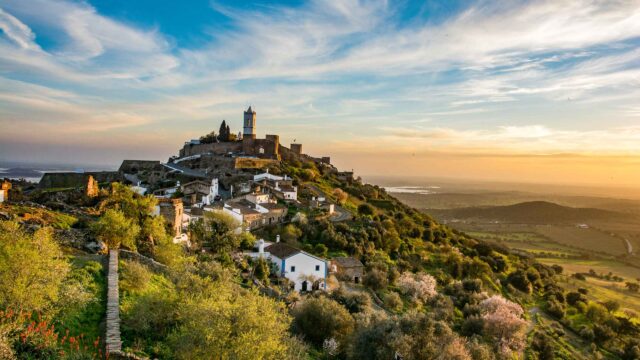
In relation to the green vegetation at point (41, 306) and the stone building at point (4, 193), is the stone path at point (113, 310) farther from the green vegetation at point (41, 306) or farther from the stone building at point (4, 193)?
the stone building at point (4, 193)

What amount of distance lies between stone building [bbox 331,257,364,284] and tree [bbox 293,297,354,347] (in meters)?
13.2

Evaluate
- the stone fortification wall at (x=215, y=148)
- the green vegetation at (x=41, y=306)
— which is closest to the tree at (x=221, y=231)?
the green vegetation at (x=41, y=306)

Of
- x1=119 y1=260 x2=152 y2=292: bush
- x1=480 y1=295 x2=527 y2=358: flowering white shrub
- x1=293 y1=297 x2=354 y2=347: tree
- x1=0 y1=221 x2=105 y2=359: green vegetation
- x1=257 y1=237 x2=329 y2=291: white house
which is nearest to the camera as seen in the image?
x1=0 y1=221 x2=105 y2=359: green vegetation

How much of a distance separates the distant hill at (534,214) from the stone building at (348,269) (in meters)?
99.7

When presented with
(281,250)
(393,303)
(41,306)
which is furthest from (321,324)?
(281,250)

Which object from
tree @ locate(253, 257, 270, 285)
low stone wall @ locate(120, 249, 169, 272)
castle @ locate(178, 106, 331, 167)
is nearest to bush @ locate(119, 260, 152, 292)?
low stone wall @ locate(120, 249, 169, 272)

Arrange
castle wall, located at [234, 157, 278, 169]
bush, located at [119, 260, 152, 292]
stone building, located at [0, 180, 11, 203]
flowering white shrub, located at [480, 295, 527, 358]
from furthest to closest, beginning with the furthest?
castle wall, located at [234, 157, 278, 169] < flowering white shrub, located at [480, 295, 527, 358] < stone building, located at [0, 180, 11, 203] < bush, located at [119, 260, 152, 292]

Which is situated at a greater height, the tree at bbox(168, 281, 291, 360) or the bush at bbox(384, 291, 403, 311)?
the tree at bbox(168, 281, 291, 360)

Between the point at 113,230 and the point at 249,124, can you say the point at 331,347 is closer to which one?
the point at 113,230

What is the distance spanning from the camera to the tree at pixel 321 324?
62.7 ft

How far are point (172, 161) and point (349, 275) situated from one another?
4745 centimetres

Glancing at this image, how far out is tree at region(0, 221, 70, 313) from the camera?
10492mm

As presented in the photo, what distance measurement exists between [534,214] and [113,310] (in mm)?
145328

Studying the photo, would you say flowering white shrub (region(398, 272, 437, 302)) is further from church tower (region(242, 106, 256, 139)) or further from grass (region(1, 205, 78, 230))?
church tower (region(242, 106, 256, 139))
